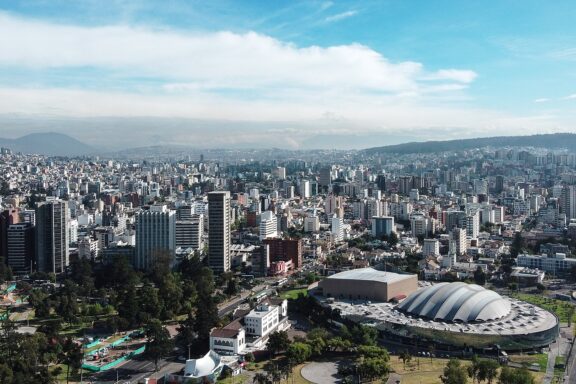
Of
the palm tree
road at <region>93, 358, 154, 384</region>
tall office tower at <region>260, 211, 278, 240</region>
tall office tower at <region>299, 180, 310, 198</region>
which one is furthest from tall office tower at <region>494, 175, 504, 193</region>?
the palm tree

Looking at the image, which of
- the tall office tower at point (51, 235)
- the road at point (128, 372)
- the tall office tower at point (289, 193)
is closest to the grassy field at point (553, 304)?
the road at point (128, 372)

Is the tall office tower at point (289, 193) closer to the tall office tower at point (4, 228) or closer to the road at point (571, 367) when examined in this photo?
the tall office tower at point (4, 228)

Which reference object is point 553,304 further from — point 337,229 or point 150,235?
point 150,235

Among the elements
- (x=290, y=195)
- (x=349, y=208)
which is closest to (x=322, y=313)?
(x=349, y=208)

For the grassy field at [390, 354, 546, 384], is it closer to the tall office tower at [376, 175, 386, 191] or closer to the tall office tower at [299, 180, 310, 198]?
the tall office tower at [299, 180, 310, 198]

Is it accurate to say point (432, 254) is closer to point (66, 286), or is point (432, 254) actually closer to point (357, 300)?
point (357, 300)

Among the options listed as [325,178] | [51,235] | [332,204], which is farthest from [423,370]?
[325,178]
